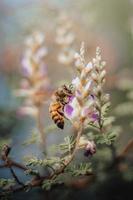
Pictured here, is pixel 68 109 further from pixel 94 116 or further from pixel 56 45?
pixel 56 45

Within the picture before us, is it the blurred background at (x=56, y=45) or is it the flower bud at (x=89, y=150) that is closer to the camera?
the flower bud at (x=89, y=150)

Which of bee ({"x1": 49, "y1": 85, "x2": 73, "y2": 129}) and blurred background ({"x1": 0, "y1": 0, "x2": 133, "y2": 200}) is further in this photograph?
blurred background ({"x1": 0, "y1": 0, "x2": 133, "y2": 200})

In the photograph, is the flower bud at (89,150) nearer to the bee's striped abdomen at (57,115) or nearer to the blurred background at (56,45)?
the bee's striped abdomen at (57,115)

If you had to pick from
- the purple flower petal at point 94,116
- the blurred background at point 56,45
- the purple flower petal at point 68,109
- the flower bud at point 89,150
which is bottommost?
the flower bud at point 89,150

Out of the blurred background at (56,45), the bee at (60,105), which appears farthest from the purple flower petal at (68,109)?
the blurred background at (56,45)

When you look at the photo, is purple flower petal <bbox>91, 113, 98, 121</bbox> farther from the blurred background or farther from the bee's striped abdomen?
the blurred background

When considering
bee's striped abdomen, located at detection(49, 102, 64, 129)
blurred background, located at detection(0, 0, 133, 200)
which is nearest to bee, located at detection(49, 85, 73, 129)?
bee's striped abdomen, located at detection(49, 102, 64, 129)

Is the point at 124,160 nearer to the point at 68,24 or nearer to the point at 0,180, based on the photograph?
the point at 68,24
